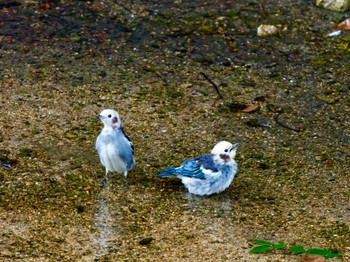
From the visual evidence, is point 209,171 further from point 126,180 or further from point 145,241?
point 145,241

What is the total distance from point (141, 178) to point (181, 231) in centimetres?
94

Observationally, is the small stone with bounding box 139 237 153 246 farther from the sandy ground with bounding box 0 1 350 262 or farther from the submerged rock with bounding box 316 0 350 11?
the submerged rock with bounding box 316 0 350 11

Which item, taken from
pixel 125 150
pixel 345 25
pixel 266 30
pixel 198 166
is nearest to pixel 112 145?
pixel 125 150

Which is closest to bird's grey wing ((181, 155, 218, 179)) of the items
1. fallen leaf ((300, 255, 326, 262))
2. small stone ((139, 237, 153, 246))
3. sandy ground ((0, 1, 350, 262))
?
sandy ground ((0, 1, 350, 262))

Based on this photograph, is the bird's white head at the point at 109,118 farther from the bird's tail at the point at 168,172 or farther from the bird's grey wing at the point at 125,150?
the bird's tail at the point at 168,172

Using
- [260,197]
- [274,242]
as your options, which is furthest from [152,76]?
[274,242]

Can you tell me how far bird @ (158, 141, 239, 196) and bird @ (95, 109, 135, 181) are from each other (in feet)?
1.10

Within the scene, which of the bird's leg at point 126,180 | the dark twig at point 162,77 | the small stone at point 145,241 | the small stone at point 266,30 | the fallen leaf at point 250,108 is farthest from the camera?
the small stone at point 266,30

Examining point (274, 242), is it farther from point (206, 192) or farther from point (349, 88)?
point (349, 88)

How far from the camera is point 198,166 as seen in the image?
21.2 feet

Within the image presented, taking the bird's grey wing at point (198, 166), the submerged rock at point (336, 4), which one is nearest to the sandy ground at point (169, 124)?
the submerged rock at point (336, 4)

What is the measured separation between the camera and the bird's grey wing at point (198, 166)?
6419 millimetres

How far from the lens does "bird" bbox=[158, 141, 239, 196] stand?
6.42 meters

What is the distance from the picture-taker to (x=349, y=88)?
8.44 m
